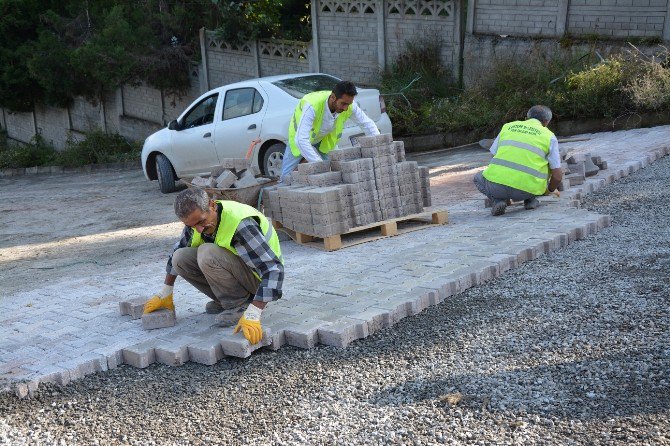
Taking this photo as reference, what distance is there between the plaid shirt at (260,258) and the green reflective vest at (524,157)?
416cm

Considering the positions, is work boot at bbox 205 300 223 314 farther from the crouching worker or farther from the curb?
the curb

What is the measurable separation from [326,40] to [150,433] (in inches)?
603

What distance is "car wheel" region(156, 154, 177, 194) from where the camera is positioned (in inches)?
527

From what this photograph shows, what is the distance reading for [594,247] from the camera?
7273 mm

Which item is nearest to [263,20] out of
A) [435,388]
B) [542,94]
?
[542,94]

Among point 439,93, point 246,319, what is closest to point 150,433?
point 246,319

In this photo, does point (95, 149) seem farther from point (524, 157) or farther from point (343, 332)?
point (343, 332)

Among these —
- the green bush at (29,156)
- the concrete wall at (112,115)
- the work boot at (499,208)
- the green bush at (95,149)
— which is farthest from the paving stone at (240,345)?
the green bush at (29,156)

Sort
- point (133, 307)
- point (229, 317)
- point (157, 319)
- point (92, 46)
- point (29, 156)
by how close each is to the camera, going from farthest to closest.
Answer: point (29, 156) → point (92, 46) → point (133, 307) → point (157, 319) → point (229, 317)

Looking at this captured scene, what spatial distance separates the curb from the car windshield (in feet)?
26.2

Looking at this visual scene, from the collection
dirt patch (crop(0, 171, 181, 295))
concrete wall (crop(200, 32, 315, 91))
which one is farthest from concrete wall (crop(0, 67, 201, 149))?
dirt patch (crop(0, 171, 181, 295))

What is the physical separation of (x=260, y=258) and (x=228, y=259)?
0.33 meters

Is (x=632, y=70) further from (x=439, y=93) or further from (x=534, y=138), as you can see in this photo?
(x=534, y=138)

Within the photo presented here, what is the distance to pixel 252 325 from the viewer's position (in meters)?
5.13
